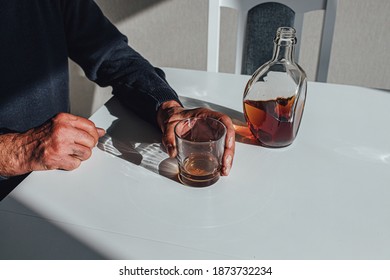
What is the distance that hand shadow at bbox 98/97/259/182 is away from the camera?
2.87 ft

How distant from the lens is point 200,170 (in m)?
0.83

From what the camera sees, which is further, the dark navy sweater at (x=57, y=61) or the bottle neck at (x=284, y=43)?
the dark navy sweater at (x=57, y=61)

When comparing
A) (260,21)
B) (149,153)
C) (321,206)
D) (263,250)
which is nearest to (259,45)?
(260,21)

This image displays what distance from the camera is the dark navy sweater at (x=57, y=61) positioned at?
107 cm

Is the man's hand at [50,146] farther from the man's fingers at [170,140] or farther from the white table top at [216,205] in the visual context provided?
the man's fingers at [170,140]

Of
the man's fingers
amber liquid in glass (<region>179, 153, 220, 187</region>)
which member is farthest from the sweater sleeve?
amber liquid in glass (<region>179, 153, 220, 187</region>)

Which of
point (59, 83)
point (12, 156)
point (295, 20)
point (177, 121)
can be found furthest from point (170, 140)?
point (295, 20)

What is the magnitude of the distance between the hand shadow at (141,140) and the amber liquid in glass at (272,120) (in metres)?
0.04

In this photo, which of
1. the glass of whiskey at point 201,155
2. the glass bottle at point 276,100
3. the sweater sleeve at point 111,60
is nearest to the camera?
the glass of whiskey at point 201,155

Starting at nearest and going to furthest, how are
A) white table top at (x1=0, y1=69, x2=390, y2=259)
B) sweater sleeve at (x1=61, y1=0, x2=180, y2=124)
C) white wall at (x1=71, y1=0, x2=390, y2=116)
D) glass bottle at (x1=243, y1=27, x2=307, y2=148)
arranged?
1. white table top at (x1=0, y1=69, x2=390, y2=259)
2. glass bottle at (x1=243, y1=27, x2=307, y2=148)
3. sweater sleeve at (x1=61, y1=0, x2=180, y2=124)
4. white wall at (x1=71, y1=0, x2=390, y2=116)

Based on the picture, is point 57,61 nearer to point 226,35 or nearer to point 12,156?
point 12,156

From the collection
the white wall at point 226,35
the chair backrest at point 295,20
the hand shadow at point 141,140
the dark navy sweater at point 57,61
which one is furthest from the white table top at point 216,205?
the white wall at point 226,35

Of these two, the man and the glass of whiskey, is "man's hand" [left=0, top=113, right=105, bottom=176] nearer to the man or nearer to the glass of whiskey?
the man

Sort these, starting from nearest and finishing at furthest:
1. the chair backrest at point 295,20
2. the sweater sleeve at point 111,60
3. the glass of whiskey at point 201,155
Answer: the glass of whiskey at point 201,155
the sweater sleeve at point 111,60
the chair backrest at point 295,20
